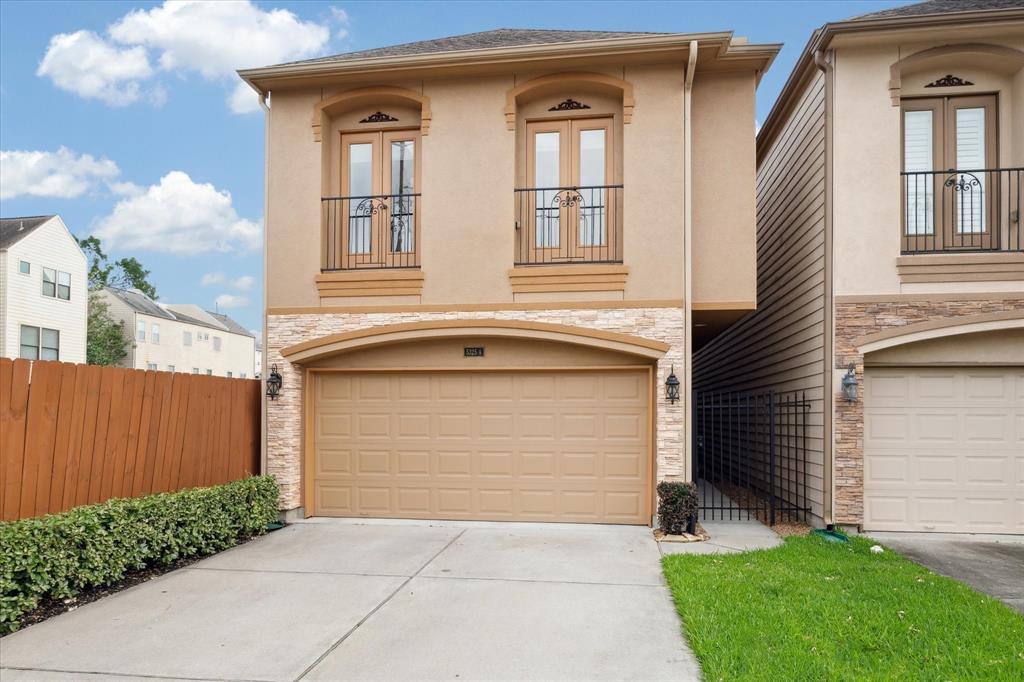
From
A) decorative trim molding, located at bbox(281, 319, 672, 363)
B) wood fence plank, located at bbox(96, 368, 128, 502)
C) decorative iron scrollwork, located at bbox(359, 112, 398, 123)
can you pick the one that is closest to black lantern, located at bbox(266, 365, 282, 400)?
decorative trim molding, located at bbox(281, 319, 672, 363)

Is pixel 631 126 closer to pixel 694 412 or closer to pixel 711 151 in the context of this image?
pixel 711 151

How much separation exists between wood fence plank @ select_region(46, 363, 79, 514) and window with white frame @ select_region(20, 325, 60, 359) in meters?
22.1

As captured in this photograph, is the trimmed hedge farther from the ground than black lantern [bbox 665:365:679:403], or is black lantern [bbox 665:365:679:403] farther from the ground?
black lantern [bbox 665:365:679:403]

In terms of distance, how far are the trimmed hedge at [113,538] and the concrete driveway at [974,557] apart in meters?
7.51

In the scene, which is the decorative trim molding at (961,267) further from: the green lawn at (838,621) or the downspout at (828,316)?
the green lawn at (838,621)

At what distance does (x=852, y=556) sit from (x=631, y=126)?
562 centimetres

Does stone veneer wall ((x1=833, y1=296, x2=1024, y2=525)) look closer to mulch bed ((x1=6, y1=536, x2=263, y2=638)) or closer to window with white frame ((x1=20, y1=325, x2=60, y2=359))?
mulch bed ((x1=6, y1=536, x2=263, y2=638))

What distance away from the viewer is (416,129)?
30.9 feet

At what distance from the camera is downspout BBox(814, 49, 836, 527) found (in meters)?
8.26

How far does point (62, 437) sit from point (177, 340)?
32.4 meters

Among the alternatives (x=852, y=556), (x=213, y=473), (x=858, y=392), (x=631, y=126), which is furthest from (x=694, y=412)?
(x=213, y=473)

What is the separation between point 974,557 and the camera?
7262mm

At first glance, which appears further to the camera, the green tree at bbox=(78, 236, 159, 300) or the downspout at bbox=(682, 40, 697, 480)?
the green tree at bbox=(78, 236, 159, 300)

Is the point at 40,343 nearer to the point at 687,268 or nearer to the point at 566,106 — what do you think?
the point at 566,106
